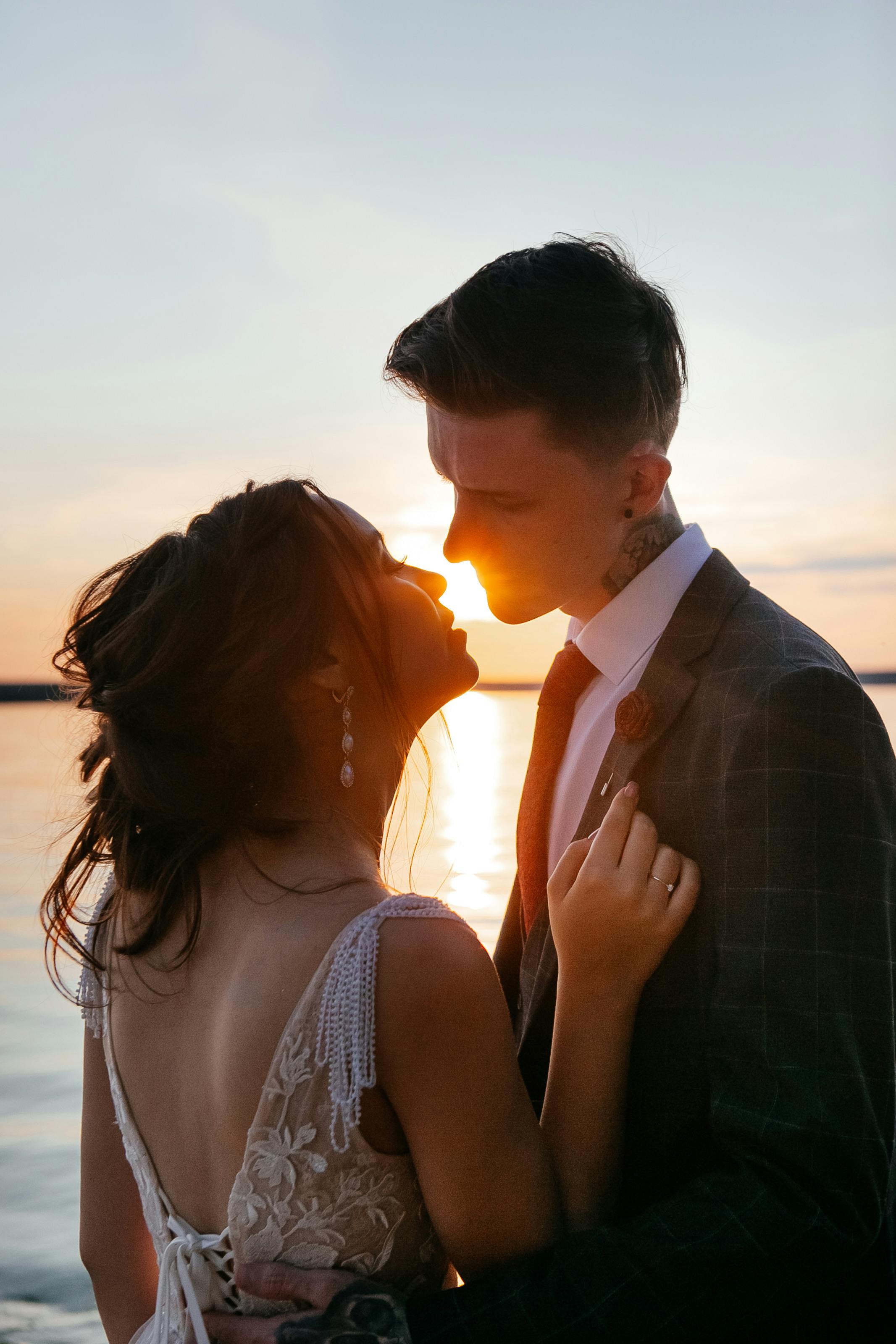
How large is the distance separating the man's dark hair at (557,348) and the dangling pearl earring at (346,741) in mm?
635

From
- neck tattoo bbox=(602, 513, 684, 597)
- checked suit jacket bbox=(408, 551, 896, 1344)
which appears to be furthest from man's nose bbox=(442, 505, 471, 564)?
checked suit jacket bbox=(408, 551, 896, 1344)

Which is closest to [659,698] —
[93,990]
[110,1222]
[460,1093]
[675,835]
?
[675,835]

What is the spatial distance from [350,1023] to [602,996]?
41cm

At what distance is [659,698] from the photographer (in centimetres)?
185

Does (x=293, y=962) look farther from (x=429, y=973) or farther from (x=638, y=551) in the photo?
(x=638, y=551)

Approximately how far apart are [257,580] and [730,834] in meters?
0.85

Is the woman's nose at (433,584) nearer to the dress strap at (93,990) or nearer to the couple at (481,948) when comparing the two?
the couple at (481,948)

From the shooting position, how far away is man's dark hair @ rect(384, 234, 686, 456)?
2.12 m

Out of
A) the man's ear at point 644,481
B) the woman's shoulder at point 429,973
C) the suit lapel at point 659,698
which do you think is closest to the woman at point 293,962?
the woman's shoulder at point 429,973

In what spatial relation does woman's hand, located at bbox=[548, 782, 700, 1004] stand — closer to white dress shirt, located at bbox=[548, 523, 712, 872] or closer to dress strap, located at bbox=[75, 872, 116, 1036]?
white dress shirt, located at bbox=[548, 523, 712, 872]

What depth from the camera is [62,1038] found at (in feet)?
21.0

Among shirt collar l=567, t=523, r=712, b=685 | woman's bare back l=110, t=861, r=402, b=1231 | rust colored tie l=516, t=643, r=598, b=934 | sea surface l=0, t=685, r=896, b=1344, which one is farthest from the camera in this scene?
sea surface l=0, t=685, r=896, b=1344

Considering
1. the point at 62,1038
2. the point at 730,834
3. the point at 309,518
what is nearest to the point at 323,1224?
the point at 730,834

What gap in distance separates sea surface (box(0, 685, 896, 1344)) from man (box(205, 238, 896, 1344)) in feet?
1.23
